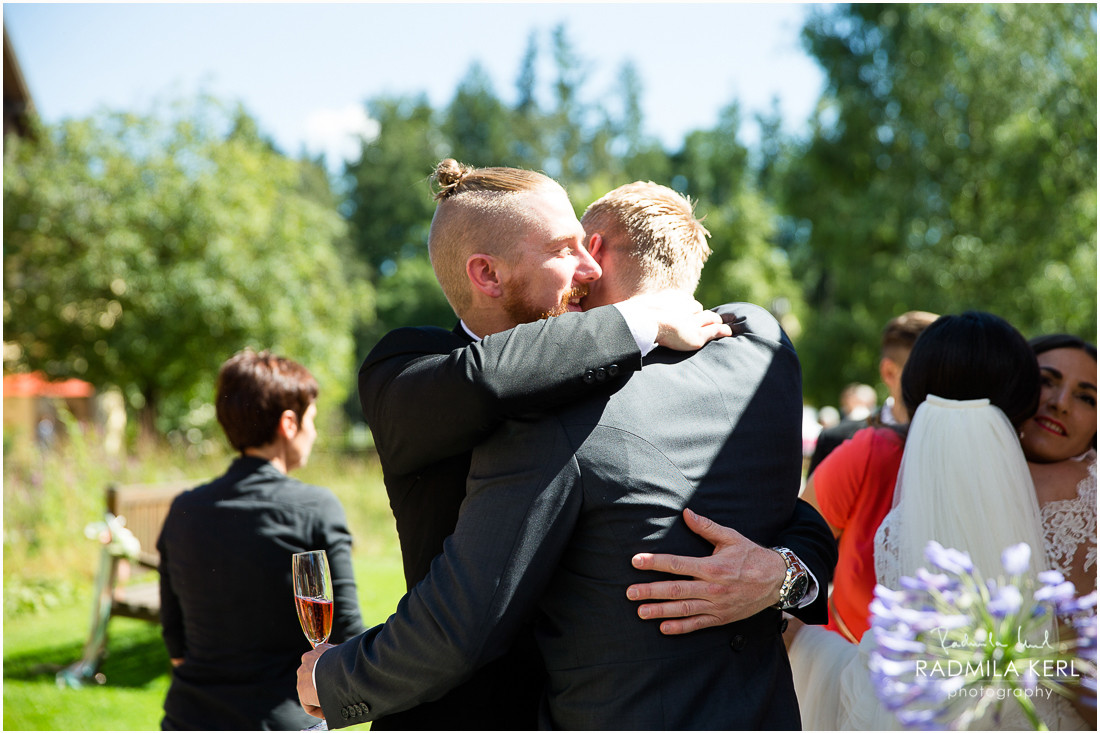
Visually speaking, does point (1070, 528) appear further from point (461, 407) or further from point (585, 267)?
point (461, 407)

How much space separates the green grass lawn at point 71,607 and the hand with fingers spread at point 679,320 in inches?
162

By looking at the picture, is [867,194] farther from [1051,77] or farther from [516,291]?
[516,291]

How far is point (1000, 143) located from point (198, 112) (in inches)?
699

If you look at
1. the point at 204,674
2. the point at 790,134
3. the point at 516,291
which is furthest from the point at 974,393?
the point at 790,134

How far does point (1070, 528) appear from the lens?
2.90 metres

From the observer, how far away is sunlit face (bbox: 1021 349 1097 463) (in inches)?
124

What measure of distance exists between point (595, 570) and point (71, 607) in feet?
30.9

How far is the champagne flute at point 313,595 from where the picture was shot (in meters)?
2.49

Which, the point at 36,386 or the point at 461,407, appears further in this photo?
the point at 36,386

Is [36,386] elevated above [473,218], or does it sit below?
below

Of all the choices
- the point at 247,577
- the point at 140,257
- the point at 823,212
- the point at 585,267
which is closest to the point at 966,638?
the point at 585,267

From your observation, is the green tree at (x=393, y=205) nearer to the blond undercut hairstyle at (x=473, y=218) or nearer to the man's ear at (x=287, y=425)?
the man's ear at (x=287, y=425)

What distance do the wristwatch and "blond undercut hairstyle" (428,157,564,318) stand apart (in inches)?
39.6

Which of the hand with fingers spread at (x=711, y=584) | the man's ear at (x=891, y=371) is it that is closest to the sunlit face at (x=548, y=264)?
the hand with fingers spread at (x=711, y=584)
